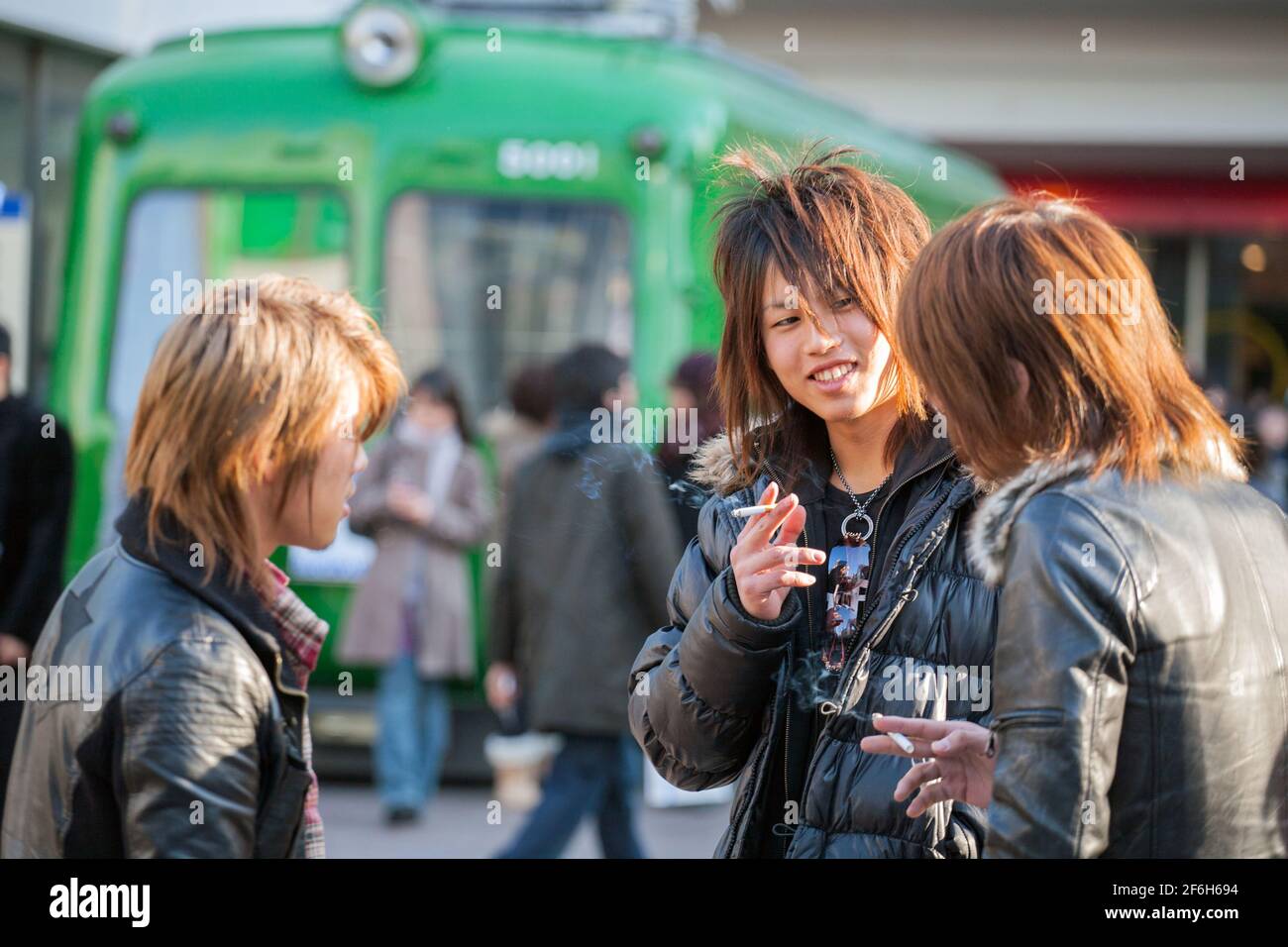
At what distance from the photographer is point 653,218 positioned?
275 inches

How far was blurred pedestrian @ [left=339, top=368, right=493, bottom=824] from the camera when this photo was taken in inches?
277

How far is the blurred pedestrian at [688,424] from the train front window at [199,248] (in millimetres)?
2084

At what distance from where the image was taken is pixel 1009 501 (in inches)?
79.0

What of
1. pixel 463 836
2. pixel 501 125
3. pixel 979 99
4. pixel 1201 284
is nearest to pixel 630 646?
pixel 463 836

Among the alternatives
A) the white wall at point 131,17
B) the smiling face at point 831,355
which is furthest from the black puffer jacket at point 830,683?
the white wall at point 131,17

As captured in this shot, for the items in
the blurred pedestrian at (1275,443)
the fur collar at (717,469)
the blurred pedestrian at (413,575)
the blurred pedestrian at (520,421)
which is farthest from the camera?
the blurred pedestrian at (1275,443)

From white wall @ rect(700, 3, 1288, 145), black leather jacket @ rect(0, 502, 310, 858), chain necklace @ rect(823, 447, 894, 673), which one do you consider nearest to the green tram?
chain necklace @ rect(823, 447, 894, 673)

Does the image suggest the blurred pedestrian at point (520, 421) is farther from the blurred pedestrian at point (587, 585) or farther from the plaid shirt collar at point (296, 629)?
the plaid shirt collar at point (296, 629)

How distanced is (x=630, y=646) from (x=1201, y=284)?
46.4 ft

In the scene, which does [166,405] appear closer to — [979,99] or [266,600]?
[266,600]

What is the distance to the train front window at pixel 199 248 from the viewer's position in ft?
23.6

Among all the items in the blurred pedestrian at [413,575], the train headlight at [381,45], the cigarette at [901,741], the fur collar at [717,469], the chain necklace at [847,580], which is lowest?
the blurred pedestrian at [413,575]

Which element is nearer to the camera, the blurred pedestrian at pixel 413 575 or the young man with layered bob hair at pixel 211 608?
the young man with layered bob hair at pixel 211 608

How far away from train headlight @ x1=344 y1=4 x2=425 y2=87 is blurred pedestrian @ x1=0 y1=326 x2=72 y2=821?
2.26 m
